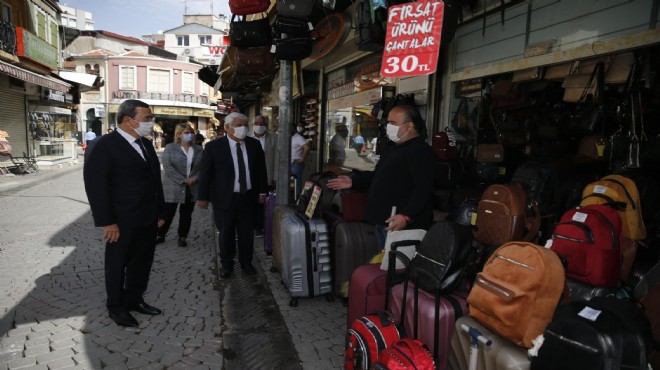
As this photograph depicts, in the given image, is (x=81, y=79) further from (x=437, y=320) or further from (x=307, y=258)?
(x=437, y=320)

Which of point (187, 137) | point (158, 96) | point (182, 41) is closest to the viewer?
point (187, 137)

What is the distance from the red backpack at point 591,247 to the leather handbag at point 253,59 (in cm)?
619

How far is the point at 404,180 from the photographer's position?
10.7ft

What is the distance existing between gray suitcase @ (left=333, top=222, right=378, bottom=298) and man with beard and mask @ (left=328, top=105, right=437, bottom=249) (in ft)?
1.48

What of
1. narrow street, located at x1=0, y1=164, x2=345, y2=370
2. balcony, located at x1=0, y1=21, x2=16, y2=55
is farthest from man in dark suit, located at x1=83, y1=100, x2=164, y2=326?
balcony, located at x1=0, y1=21, x2=16, y2=55

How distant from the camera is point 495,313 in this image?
199cm

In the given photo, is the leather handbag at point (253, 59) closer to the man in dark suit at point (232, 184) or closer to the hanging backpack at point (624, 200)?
the man in dark suit at point (232, 184)

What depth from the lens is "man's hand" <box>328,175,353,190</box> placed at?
3770 mm

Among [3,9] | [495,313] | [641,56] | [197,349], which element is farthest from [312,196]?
[3,9]

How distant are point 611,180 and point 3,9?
20346 mm

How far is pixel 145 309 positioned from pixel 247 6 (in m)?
4.20

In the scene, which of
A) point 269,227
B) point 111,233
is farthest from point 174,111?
point 111,233

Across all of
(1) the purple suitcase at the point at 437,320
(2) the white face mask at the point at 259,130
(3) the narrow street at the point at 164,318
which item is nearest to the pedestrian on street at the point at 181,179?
(3) the narrow street at the point at 164,318

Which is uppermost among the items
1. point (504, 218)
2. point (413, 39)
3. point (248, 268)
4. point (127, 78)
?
point (127, 78)
